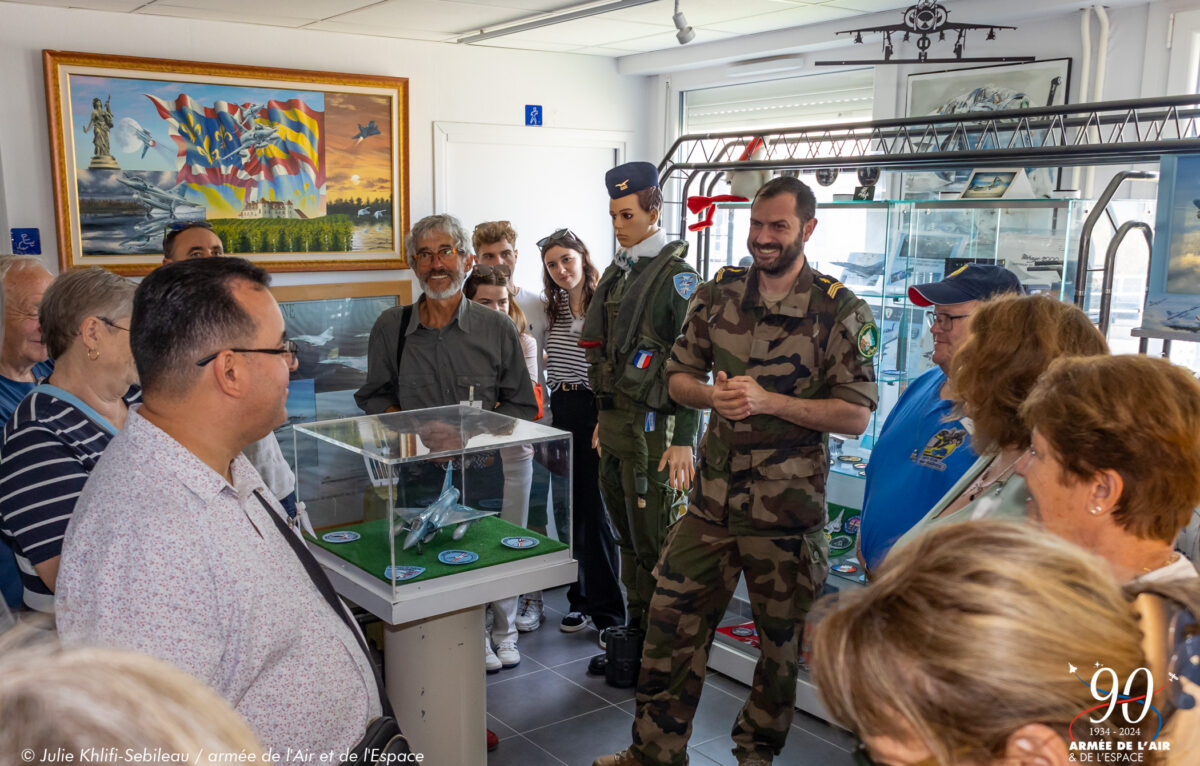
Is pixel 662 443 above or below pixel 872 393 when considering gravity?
below

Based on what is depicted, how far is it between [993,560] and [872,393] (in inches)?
83.5

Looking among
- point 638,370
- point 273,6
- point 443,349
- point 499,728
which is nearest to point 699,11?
point 273,6

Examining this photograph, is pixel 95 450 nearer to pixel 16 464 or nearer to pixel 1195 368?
pixel 16 464

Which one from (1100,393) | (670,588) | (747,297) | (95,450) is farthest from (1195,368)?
(95,450)

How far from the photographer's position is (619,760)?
3186 mm

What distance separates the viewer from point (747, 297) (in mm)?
3078

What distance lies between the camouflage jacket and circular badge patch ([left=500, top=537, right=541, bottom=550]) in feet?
2.01

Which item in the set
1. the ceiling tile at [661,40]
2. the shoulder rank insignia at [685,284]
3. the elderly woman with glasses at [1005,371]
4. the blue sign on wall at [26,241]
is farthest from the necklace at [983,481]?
the blue sign on wall at [26,241]

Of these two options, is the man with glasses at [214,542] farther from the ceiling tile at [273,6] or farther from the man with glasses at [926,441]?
the ceiling tile at [273,6]

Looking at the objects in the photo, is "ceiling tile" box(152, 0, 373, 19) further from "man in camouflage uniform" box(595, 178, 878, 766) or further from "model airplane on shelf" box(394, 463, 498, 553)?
"model airplane on shelf" box(394, 463, 498, 553)

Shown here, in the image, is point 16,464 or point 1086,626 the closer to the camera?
point 1086,626

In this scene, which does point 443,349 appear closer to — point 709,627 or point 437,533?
point 437,533

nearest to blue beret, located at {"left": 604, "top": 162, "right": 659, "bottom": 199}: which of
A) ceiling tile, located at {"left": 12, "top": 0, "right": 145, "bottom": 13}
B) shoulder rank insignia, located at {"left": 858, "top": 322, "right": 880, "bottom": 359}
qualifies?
shoulder rank insignia, located at {"left": 858, "top": 322, "right": 880, "bottom": 359}

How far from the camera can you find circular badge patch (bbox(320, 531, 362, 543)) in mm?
2686
